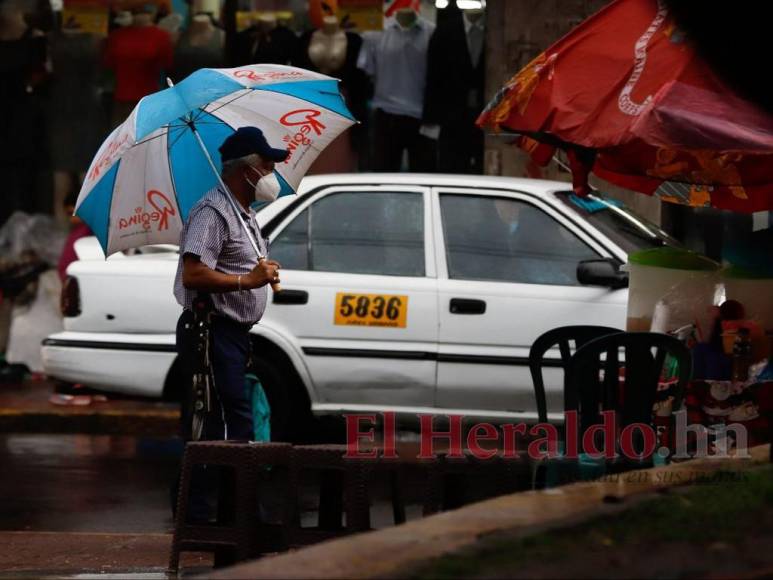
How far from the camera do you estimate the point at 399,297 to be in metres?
9.45

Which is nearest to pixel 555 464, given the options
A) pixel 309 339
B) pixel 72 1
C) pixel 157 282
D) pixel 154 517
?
pixel 154 517

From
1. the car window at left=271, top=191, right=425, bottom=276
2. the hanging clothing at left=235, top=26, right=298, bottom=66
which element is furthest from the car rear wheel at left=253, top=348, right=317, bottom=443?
the hanging clothing at left=235, top=26, right=298, bottom=66

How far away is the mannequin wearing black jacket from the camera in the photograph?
13.0m

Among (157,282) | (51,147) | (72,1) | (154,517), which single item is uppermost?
(72,1)

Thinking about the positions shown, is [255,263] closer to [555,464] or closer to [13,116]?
[555,464]

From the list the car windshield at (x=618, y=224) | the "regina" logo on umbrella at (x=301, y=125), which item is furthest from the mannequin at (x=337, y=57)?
the "regina" logo on umbrella at (x=301, y=125)

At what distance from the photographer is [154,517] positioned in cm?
827

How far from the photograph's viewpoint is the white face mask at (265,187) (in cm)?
716

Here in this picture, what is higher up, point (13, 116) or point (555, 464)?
point (13, 116)

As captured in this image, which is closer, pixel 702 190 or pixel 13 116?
pixel 702 190

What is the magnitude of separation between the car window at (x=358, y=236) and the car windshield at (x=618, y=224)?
90 cm

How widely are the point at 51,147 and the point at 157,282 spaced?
4478 millimetres

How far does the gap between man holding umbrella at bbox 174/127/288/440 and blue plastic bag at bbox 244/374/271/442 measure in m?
1.50

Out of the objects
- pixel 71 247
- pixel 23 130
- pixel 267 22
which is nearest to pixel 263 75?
pixel 71 247
